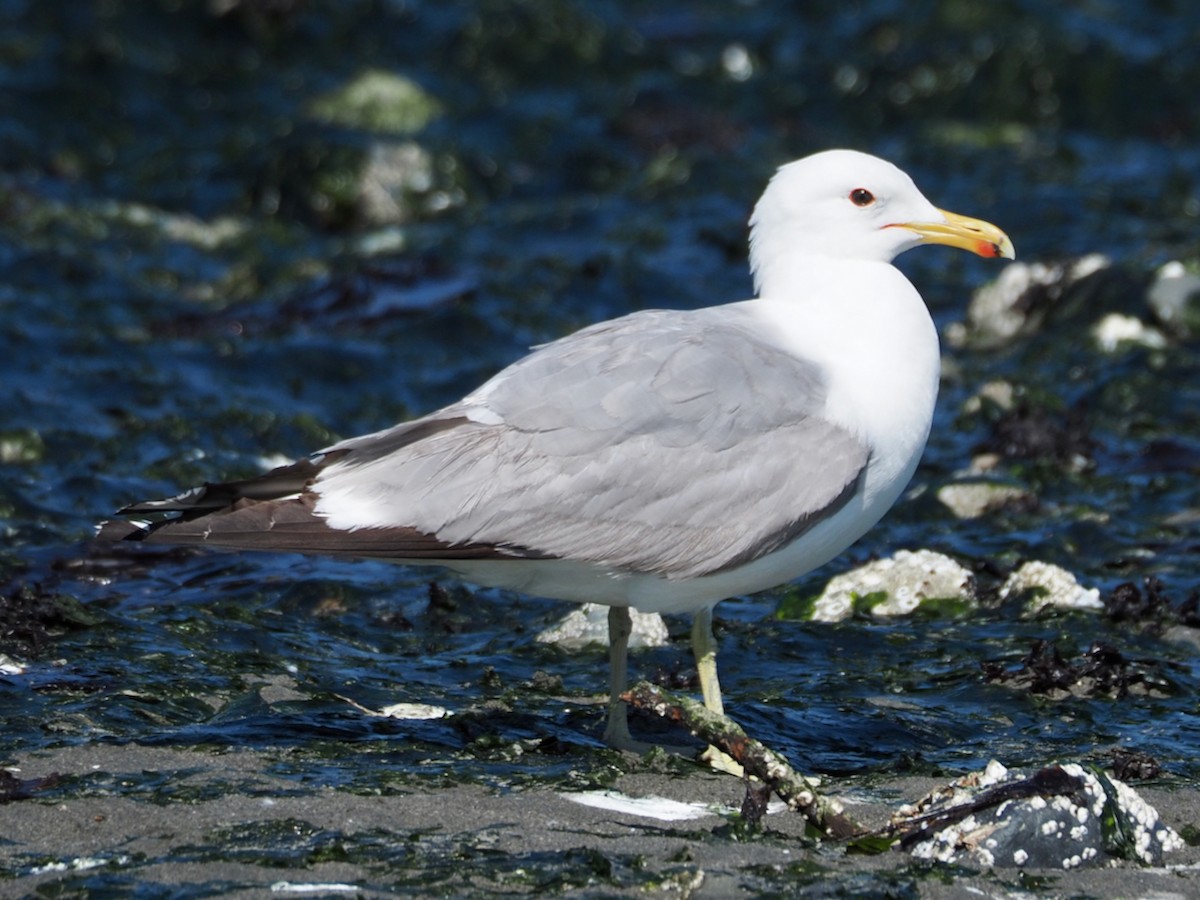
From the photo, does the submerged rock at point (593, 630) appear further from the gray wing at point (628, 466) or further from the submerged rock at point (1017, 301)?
the submerged rock at point (1017, 301)

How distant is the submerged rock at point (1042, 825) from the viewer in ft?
14.2

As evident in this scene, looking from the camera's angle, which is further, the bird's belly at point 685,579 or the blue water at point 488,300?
the blue water at point 488,300

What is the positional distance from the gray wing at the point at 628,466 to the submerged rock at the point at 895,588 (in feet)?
5.86

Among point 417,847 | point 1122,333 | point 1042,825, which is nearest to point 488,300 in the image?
point 1122,333

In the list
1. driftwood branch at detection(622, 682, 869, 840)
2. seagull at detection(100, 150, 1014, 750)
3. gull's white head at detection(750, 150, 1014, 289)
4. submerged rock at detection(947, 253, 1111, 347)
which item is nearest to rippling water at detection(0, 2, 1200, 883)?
submerged rock at detection(947, 253, 1111, 347)

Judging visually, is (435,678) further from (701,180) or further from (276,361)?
(701,180)

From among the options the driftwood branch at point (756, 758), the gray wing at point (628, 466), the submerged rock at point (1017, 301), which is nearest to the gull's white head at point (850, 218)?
the gray wing at point (628, 466)

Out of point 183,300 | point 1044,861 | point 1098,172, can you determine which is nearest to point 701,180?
point 1098,172

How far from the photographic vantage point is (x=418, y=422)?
542 centimetres

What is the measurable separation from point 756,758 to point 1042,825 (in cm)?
74

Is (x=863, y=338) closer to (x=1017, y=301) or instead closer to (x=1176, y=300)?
(x=1176, y=300)

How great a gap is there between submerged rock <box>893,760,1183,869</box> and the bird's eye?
7.28ft

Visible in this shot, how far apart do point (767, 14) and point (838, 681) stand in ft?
36.5

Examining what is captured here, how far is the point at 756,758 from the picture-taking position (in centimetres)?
470
